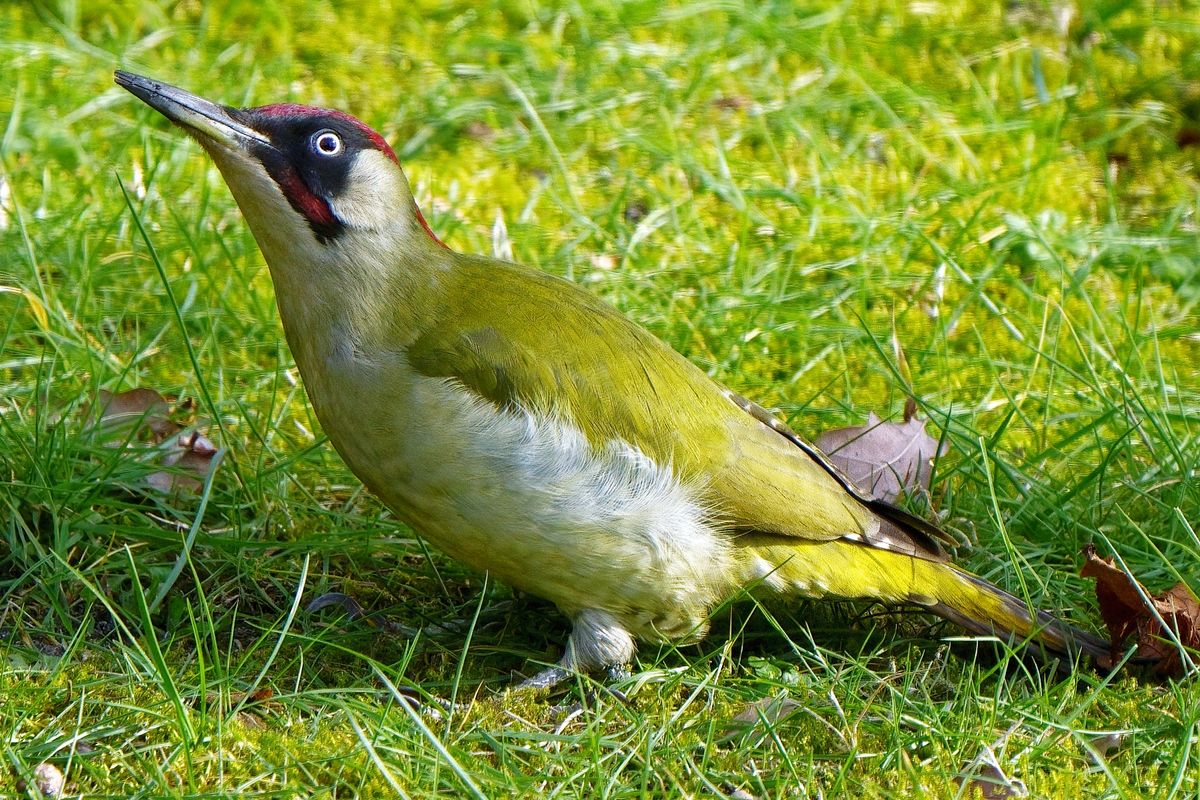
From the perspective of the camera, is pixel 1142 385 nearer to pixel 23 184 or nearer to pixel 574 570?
pixel 574 570

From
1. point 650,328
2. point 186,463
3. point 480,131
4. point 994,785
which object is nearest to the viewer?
point 994,785

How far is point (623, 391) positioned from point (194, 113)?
3.68ft

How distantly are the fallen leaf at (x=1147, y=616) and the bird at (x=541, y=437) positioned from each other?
79mm

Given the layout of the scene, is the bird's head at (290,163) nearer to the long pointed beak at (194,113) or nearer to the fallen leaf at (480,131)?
the long pointed beak at (194,113)

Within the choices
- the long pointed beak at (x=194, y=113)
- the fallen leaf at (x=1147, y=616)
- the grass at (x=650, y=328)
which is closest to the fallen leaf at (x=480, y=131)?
the grass at (x=650, y=328)

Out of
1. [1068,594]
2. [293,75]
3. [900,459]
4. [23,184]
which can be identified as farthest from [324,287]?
[293,75]

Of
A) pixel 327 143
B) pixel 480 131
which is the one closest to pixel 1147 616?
pixel 327 143

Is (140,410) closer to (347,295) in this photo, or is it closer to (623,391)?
(347,295)

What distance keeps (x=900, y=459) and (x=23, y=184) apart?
3.14 m

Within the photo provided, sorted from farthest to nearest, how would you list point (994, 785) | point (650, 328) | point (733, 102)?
point (733, 102), point (650, 328), point (994, 785)

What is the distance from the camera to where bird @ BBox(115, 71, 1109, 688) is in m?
3.21

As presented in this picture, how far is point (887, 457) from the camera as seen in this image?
4059 millimetres

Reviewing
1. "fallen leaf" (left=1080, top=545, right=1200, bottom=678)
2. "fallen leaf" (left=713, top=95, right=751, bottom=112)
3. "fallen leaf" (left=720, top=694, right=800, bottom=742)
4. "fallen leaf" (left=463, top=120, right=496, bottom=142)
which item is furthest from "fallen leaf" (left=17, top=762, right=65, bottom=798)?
"fallen leaf" (left=713, top=95, right=751, bottom=112)

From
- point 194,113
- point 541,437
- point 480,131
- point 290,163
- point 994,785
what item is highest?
point 194,113
